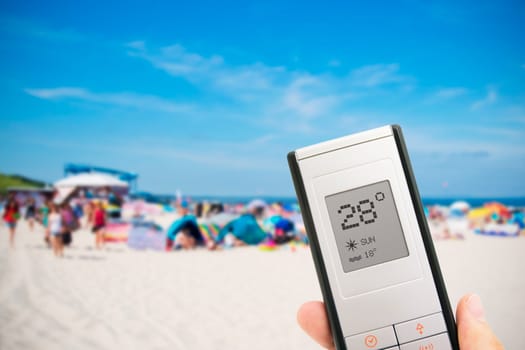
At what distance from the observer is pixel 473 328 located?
846 mm

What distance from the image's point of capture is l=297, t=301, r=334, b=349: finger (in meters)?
0.94

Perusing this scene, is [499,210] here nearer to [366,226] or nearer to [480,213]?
[480,213]

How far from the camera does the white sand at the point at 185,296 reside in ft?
11.0

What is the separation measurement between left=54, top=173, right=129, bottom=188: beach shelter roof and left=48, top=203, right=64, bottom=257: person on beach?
14.0 feet

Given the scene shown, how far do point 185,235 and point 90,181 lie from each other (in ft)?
16.4

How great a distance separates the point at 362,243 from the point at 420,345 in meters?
0.23

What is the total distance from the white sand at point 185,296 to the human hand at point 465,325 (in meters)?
2.31

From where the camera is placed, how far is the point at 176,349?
10.6 ft

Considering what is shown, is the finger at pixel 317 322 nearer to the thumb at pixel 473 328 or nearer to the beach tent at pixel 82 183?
the thumb at pixel 473 328

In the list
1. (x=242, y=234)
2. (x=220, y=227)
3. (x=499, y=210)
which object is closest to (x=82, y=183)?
(x=220, y=227)

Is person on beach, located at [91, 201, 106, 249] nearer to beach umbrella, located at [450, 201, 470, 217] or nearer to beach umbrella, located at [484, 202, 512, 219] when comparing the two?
beach umbrella, located at [484, 202, 512, 219]

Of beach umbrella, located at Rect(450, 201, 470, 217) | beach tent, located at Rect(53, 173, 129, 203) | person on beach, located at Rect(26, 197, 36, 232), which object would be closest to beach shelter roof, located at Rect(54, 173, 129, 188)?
beach tent, located at Rect(53, 173, 129, 203)

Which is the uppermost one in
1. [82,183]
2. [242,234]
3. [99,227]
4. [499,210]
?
[82,183]

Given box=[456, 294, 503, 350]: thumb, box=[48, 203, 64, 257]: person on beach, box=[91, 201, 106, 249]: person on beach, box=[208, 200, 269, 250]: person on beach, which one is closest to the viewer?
box=[456, 294, 503, 350]: thumb
